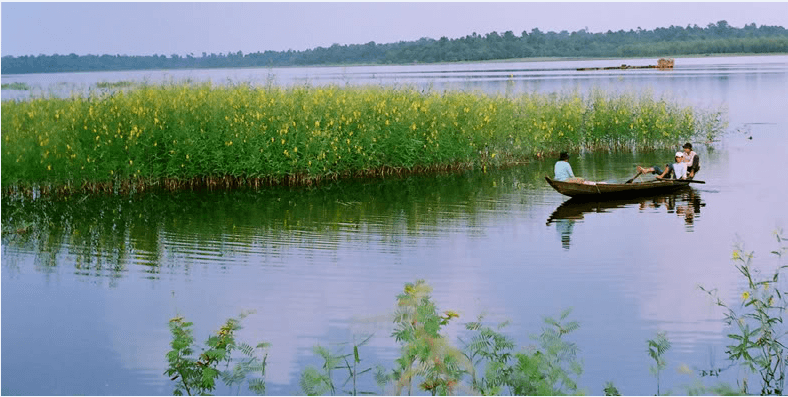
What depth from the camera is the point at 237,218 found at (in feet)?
66.1

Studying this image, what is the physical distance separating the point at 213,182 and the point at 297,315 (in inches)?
473

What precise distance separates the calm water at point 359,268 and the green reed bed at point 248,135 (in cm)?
73

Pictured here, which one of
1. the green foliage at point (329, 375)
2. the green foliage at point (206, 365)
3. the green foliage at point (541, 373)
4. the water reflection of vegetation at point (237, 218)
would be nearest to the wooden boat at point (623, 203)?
the water reflection of vegetation at point (237, 218)

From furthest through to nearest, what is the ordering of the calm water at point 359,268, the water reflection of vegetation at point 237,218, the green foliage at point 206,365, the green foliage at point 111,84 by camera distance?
the green foliage at point 111,84 → the water reflection of vegetation at point 237,218 → the calm water at point 359,268 → the green foliage at point 206,365

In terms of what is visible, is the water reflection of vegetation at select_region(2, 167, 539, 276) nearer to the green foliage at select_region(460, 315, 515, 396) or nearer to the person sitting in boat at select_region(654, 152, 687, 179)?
the person sitting in boat at select_region(654, 152, 687, 179)

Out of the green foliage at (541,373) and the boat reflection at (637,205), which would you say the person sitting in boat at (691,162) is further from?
the green foliage at (541,373)

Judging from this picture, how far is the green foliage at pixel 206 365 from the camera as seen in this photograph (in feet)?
29.7

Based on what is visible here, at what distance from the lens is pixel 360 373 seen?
1000 cm

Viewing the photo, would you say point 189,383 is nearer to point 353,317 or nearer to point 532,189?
point 353,317

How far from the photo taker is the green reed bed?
22.4m

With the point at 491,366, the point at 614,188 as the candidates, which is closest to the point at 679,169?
the point at 614,188

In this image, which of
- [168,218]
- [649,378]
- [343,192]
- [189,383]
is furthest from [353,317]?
[343,192]

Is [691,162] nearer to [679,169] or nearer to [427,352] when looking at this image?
[679,169]

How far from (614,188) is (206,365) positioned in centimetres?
1451
